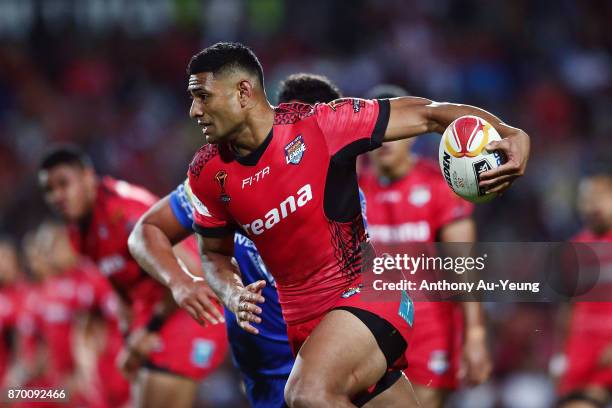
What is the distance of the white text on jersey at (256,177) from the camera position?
4.61 m

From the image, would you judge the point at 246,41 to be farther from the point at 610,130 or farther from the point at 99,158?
the point at 610,130

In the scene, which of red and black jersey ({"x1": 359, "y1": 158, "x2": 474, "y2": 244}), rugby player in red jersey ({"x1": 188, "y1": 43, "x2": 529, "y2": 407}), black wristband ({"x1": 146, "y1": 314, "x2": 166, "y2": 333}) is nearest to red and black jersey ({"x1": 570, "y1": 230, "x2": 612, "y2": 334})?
red and black jersey ({"x1": 359, "y1": 158, "x2": 474, "y2": 244})

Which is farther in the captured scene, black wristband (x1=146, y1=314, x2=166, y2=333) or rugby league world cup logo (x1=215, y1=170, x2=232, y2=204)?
black wristband (x1=146, y1=314, x2=166, y2=333)

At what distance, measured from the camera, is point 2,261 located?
12.7 meters

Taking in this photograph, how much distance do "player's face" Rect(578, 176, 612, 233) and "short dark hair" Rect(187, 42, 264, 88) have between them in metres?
3.97

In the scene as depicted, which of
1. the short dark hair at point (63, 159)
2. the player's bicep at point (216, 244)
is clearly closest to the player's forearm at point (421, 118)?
the player's bicep at point (216, 244)

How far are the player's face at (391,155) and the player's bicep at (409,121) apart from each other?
260cm

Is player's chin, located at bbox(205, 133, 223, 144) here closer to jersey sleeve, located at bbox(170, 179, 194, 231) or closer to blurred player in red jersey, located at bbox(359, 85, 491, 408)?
jersey sleeve, located at bbox(170, 179, 194, 231)

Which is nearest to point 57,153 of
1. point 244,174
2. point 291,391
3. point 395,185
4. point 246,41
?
point 395,185

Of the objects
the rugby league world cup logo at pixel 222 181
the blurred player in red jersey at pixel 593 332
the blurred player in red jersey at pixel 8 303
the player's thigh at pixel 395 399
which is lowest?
the blurred player in red jersey at pixel 8 303

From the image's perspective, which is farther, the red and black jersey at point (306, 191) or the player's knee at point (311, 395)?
the red and black jersey at point (306, 191)

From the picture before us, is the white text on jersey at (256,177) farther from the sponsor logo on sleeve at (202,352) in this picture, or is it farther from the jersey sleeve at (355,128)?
the sponsor logo on sleeve at (202,352)

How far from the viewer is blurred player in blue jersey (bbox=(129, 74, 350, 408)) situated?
5.35 meters

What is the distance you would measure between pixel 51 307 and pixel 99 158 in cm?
341
